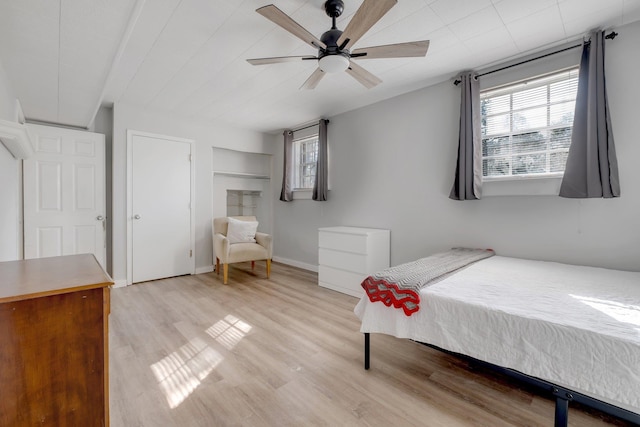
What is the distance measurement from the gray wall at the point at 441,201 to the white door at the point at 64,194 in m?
2.79

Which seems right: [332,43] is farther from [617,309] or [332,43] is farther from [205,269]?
[205,269]

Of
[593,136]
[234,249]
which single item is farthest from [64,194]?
[593,136]

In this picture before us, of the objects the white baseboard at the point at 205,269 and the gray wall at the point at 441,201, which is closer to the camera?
the gray wall at the point at 441,201

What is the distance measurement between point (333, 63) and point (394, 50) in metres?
0.42

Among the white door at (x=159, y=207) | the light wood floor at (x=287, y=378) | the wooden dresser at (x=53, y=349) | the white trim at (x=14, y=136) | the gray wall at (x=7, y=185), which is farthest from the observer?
the white door at (x=159, y=207)

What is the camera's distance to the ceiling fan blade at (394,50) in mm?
1805

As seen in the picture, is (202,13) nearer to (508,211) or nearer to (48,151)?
(48,151)

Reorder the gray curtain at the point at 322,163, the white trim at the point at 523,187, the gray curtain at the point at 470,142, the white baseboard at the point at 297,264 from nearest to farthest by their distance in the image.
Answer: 1. the white trim at the point at 523,187
2. the gray curtain at the point at 470,142
3. the gray curtain at the point at 322,163
4. the white baseboard at the point at 297,264

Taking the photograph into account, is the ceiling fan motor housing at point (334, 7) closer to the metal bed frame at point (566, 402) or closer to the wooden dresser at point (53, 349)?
the wooden dresser at point (53, 349)

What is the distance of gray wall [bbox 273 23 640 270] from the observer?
6.66 feet

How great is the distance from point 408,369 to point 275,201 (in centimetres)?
396

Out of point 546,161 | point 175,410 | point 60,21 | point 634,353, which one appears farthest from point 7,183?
point 546,161

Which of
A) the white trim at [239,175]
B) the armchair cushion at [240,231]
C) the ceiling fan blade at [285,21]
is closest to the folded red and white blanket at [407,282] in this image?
the ceiling fan blade at [285,21]

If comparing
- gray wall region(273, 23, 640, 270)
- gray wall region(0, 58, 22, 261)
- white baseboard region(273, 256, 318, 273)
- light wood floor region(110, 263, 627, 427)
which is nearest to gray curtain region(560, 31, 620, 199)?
gray wall region(273, 23, 640, 270)
